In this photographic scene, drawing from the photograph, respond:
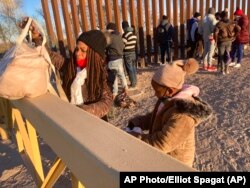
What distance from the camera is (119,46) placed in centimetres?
627

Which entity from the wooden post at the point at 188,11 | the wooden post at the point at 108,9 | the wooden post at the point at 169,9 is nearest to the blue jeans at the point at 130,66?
the wooden post at the point at 108,9

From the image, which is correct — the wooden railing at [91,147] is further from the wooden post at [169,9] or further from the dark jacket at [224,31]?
the wooden post at [169,9]

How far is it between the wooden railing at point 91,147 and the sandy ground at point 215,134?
2.03 meters

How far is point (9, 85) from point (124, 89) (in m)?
4.83

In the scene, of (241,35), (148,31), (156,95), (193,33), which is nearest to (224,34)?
(241,35)

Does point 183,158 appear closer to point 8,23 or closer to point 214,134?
point 214,134

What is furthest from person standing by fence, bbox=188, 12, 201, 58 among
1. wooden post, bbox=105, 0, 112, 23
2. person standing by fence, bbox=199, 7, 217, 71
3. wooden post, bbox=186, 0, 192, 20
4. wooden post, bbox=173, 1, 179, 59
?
wooden post, bbox=105, 0, 112, 23

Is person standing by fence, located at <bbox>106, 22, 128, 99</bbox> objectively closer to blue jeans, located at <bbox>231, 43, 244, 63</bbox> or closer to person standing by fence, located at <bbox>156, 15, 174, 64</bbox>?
person standing by fence, located at <bbox>156, 15, 174, 64</bbox>

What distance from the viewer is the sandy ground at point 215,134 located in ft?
12.1

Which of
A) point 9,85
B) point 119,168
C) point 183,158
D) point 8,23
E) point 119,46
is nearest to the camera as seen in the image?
point 119,168

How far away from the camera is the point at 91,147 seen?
3.52 ft

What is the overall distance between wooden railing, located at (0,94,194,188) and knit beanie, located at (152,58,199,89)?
63 centimetres

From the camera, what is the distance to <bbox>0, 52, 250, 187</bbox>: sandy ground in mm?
3703

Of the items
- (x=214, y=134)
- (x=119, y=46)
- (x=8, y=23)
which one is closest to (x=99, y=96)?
(x=214, y=134)
